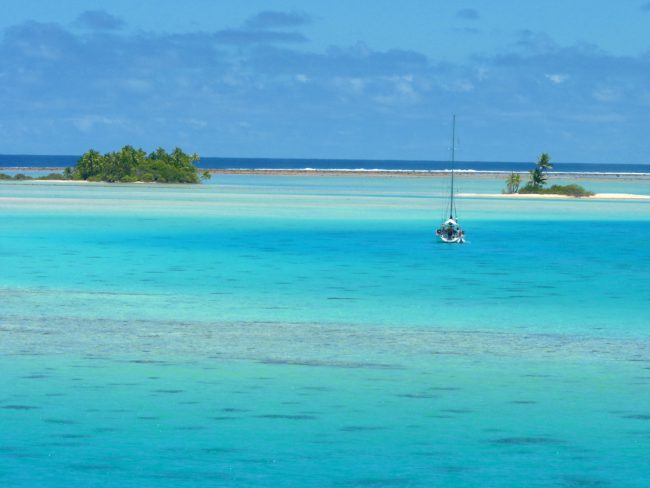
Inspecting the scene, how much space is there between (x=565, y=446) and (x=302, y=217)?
188 feet

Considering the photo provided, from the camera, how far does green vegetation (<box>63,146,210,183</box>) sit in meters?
144

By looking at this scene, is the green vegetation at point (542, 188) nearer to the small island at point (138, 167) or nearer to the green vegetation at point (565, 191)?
the green vegetation at point (565, 191)

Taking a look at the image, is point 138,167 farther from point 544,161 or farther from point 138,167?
point 544,161

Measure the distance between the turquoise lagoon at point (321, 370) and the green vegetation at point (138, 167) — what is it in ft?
336

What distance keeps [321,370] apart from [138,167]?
129 metres

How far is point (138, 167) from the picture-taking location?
14525 centimetres

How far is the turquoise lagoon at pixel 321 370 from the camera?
13969 millimetres

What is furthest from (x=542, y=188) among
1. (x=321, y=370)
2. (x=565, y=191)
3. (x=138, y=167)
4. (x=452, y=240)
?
(x=321, y=370)

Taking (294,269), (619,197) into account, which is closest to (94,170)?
(619,197)

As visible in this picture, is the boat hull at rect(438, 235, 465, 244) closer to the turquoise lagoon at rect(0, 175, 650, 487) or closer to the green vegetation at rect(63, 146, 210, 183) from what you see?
the turquoise lagoon at rect(0, 175, 650, 487)

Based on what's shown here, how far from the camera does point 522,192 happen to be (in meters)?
125

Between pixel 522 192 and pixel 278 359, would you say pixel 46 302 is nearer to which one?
pixel 278 359

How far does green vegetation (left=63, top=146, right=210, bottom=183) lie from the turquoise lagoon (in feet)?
336

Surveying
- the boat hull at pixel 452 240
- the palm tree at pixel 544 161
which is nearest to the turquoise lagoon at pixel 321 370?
the boat hull at pixel 452 240
